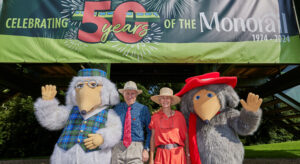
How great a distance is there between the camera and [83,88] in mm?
2346

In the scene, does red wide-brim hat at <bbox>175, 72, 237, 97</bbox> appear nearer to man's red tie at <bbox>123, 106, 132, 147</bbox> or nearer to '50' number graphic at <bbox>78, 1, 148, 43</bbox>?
man's red tie at <bbox>123, 106, 132, 147</bbox>

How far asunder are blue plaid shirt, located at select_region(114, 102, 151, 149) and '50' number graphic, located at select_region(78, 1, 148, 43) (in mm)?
941

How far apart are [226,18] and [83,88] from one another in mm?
2158

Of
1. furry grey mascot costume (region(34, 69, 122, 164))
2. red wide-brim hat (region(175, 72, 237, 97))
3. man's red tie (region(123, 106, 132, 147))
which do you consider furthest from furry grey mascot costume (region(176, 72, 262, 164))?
furry grey mascot costume (region(34, 69, 122, 164))

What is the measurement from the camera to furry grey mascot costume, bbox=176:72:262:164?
2165mm

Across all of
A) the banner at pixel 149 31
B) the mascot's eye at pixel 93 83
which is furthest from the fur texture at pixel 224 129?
the mascot's eye at pixel 93 83

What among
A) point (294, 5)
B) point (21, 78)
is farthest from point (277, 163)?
point (21, 78)

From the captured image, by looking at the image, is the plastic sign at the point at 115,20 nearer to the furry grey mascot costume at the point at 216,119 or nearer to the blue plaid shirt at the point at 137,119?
the blue plaid shirt at the point at 137,119

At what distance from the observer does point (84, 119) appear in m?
2.32

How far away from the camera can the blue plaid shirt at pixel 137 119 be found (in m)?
2.37

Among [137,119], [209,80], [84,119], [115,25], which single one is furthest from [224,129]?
[115,25]

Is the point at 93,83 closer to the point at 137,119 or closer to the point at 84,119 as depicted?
the point at 84,119

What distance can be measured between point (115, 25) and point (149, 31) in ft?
1.61

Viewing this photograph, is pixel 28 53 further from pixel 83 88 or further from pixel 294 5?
pixel 294 5
